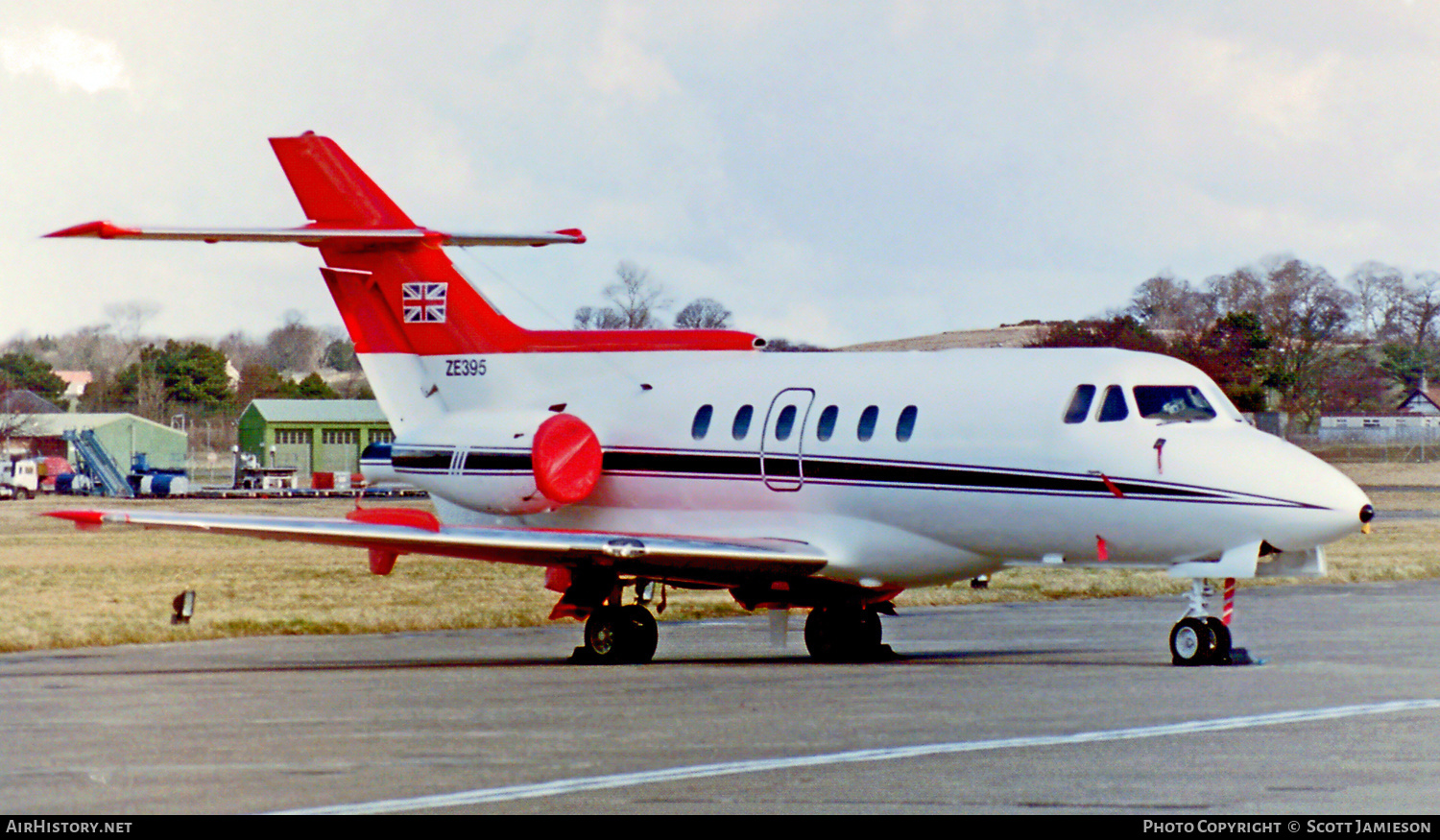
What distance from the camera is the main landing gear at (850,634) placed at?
1945 cm

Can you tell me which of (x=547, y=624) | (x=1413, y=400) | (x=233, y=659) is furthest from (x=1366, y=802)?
(x=1413, y=400)

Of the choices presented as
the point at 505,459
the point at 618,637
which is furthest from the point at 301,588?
the point at 618,637

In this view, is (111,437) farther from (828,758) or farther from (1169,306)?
(828,758)

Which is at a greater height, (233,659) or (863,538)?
(863,538)

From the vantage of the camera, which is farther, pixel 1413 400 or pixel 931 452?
pixel 1413 400

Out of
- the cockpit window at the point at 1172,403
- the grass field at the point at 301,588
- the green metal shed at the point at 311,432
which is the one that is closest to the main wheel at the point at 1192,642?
the cockpit window at the point at 1172,403

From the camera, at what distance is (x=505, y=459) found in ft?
68.6

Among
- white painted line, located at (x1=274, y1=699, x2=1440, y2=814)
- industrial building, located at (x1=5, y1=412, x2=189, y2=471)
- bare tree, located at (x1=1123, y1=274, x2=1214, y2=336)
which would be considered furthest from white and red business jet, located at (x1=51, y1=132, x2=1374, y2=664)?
industrial building, located at (x1=5, y1=412, x2=189, y2=471)

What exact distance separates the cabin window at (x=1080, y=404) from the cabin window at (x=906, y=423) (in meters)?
1.59

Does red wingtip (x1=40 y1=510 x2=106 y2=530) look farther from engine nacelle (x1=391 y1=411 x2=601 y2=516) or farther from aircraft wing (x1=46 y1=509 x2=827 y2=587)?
engine nacelle (x1=391 y1=411 x2=601 y2=516)

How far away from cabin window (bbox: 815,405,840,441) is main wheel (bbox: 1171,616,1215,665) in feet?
13.1
